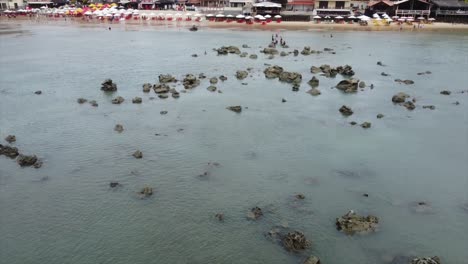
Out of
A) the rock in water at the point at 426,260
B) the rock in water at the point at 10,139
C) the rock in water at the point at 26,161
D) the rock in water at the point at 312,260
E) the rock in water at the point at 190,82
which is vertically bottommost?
the rock in water at the point at 312,260

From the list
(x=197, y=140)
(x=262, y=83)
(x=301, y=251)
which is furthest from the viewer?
(x=262, y=83)

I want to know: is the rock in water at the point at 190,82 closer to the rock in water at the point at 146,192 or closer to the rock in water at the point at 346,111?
the rock in water at the point at 346,111

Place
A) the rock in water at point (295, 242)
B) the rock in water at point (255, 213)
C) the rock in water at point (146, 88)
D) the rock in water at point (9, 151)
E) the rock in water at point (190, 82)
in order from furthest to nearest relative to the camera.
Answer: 1. the rock in water at point (190, 82)
2. the rock in water at point (146, 88)
3. the rock in water at point (9, 151)
4. the rock in water at point (255, 213)
5. the rock in water at point (295, 242)

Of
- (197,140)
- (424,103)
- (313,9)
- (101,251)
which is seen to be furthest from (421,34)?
(101,251)

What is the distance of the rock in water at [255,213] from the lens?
2230cm

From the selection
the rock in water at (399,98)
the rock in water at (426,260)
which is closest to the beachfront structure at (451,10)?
the rock in water at (399,98)

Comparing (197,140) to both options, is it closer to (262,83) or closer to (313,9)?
(262,83)

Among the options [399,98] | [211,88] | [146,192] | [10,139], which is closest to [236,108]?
[211,88]

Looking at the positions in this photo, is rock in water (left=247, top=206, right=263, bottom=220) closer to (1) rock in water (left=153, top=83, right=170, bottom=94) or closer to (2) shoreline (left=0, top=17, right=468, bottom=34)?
(1) rock in water (left=153, top=83, right=170, bottom=94)

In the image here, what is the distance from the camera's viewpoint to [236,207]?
2338 cm

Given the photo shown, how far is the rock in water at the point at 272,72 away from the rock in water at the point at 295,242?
37.2 metres

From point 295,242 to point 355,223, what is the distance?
3948mm

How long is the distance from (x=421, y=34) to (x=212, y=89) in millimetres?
73411

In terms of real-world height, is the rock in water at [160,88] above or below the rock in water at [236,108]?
above
